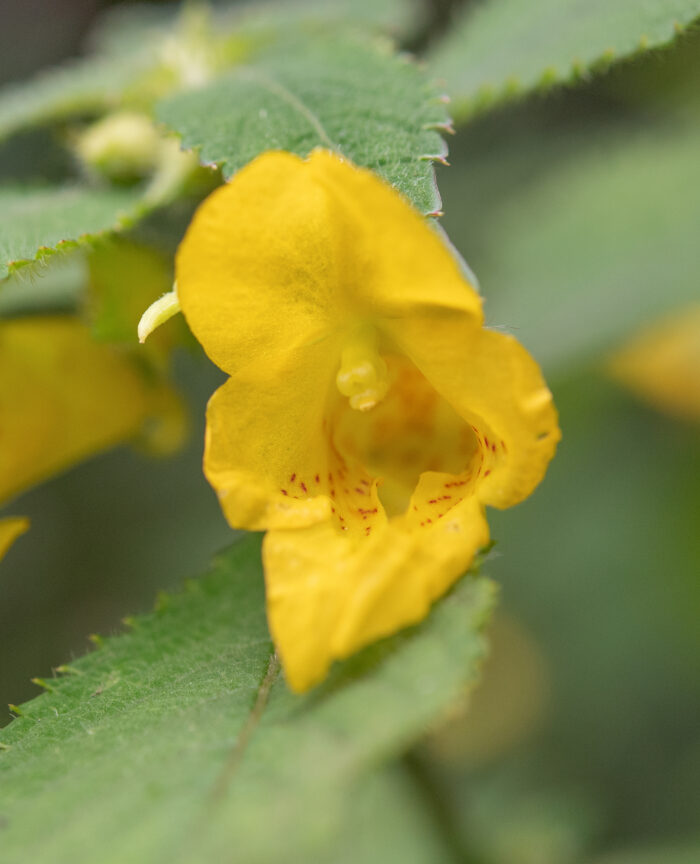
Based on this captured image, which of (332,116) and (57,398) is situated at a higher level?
(332,116)

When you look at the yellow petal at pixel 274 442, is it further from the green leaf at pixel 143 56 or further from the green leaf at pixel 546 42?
the green leaf at pixel 143 56

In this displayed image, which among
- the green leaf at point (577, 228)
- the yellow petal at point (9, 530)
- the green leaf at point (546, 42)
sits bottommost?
the green leaf at point (577, 228)

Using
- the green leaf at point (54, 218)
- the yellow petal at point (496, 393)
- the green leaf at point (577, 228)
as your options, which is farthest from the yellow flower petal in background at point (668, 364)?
the yellow petal at point (496, 393)

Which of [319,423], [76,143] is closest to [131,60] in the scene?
[76,143]

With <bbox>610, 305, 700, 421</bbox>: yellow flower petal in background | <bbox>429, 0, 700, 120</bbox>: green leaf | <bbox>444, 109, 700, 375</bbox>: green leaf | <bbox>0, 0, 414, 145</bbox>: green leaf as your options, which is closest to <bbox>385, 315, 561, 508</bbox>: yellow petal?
<bbox>429, 0, 700, 120</bbox>: green leaf

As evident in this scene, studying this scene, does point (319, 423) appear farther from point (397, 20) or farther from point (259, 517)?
point (397, 20)

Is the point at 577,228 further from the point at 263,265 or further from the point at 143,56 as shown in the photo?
the point at 263,265

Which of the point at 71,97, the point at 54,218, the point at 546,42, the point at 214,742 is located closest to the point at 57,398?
the point at 54,218
